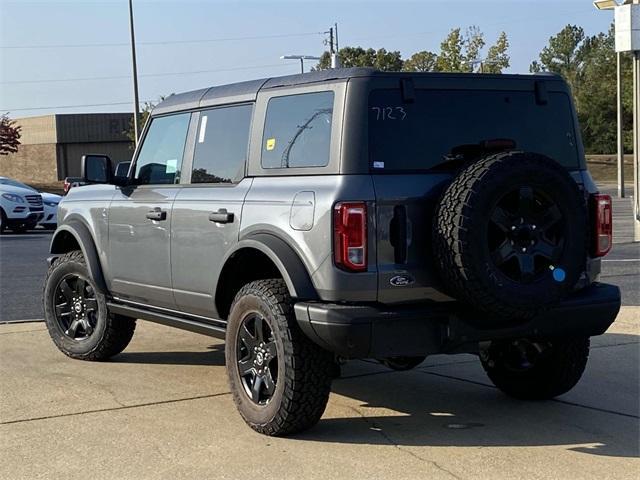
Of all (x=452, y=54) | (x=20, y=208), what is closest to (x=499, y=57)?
(x=452, y=54)

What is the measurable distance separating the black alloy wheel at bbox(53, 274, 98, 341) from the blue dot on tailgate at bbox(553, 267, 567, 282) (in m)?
3.97

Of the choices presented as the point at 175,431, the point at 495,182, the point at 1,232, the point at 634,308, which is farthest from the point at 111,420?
the point at 1,232

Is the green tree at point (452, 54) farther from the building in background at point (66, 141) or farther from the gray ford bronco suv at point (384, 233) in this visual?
the gray ford bronco suv at point (384, 233)

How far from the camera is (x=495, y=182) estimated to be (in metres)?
4.83

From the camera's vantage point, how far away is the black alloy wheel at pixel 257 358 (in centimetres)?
534

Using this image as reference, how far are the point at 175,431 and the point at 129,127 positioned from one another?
194 ft

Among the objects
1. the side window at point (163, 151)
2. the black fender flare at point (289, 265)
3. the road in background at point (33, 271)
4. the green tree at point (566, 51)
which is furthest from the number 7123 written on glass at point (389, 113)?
the green tree at point (566, 51)

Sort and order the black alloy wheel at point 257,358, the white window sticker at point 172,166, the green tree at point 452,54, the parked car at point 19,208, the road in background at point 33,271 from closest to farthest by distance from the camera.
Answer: the black alloy wheel at point 257,358
the white window sticker at point 172,166
the road in background at point 33,271
the parked car at point 19,208
the green tree at point 452,54

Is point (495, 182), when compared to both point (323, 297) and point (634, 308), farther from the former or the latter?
point (634, 308)

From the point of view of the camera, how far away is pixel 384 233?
4938 mm

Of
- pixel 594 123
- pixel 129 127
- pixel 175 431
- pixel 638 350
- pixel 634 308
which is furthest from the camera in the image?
pixel 594 123

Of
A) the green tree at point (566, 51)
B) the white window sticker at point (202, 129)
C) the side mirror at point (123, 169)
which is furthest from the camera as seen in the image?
the green tree at point (566, 51)

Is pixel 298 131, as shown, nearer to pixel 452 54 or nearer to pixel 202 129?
pixel 202 129

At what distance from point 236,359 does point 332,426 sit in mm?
682
